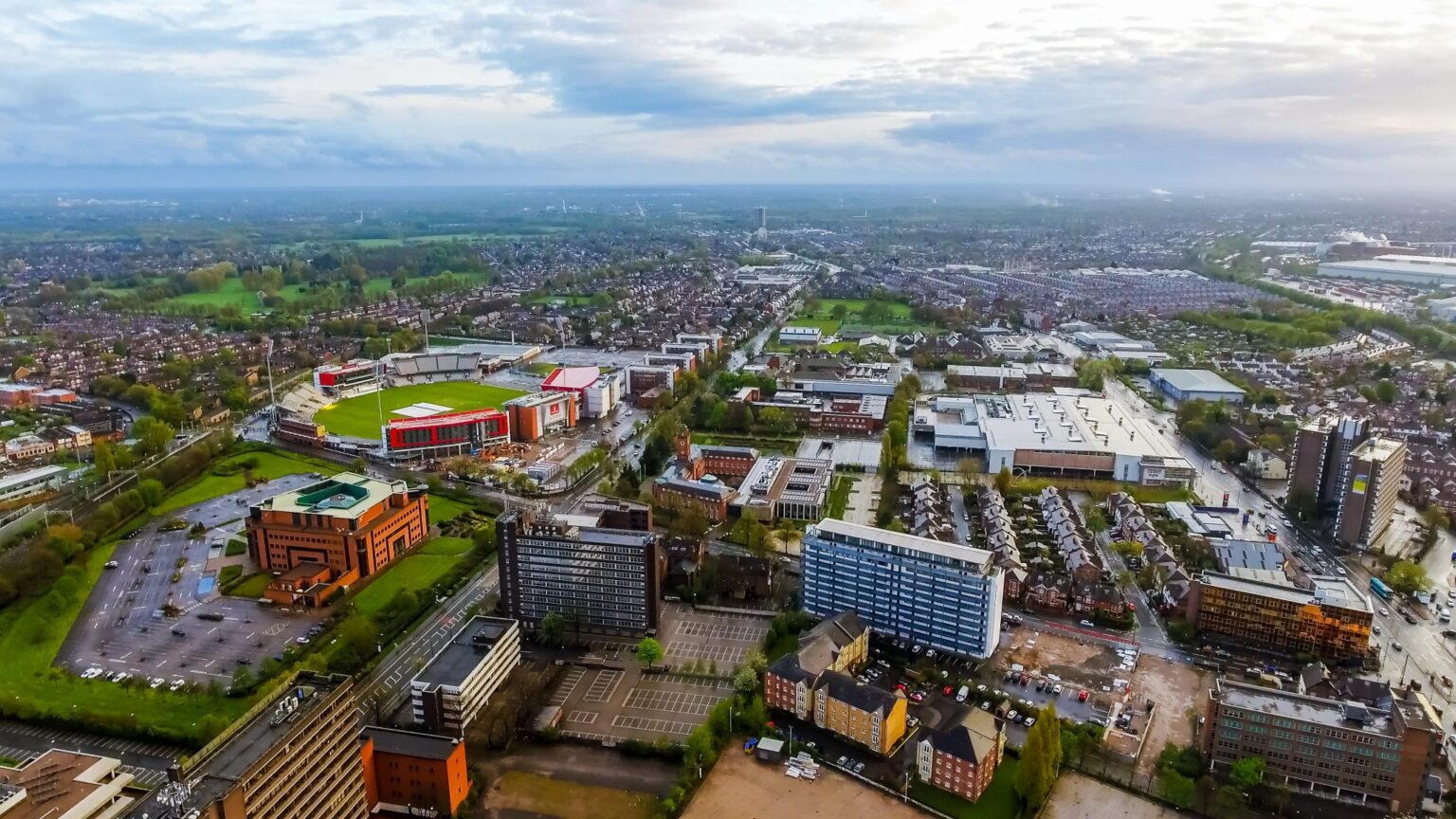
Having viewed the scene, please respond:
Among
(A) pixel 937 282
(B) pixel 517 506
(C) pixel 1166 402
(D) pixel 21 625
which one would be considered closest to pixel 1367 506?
(C) pixel 1166 402

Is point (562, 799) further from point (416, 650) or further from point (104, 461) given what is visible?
point (104, 461)

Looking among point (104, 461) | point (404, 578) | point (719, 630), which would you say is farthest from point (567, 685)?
point (104, 461)

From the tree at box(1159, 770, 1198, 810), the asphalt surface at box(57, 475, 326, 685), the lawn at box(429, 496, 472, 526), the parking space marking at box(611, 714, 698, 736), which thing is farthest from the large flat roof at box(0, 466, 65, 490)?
the tree at box(1159, 770, 1198, 810)

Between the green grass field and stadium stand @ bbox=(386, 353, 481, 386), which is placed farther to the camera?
stadium stand @ bbox=(386, 353, 481, 386)

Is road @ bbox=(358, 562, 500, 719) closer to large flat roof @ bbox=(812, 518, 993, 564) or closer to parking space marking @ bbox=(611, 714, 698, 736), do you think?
parking space marking @ bbox=(611, 714, 698, 736)

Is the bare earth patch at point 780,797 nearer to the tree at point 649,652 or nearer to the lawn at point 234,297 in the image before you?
the tree at point 649,652

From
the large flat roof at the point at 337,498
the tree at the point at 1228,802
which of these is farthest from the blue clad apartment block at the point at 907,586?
the large flat roof at the point at 337,498
